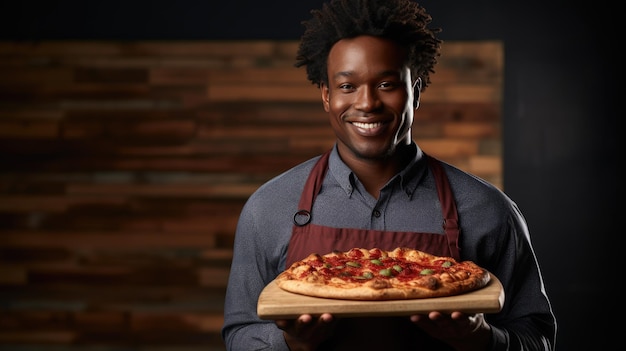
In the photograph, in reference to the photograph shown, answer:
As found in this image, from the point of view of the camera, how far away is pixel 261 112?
3975mm

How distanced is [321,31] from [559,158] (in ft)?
7.51

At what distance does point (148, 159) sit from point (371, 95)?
2179mm

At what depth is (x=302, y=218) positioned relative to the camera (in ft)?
7.16

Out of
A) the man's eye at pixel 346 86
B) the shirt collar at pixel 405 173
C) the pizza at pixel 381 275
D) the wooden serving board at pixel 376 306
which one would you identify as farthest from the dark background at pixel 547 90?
the wooden serving board at pixel 376 306

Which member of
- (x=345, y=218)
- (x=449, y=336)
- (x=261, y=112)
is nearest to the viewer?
(x=449, y=336)

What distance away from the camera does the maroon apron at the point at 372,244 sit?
2.00 metres

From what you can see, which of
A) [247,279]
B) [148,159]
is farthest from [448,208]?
[148,159]

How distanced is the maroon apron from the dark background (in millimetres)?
1988

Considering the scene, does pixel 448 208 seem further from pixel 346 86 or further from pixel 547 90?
pixel 547 90

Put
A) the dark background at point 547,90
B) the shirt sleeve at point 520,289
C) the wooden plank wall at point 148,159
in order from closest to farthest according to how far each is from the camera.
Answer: the shirt sleeve at point 520,289
the wooden plank wall at point 148,159
the dark background at point 547,90

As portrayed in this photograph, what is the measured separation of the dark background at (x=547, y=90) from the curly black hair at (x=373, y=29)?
6.07 ft

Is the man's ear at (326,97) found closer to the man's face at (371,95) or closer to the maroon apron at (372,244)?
the man's face at (371,95)

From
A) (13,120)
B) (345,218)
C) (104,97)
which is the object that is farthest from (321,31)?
(13,120)

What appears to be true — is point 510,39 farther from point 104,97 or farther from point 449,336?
point 449,336
